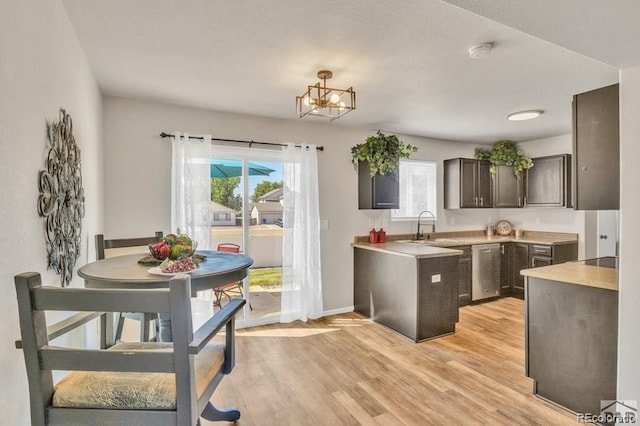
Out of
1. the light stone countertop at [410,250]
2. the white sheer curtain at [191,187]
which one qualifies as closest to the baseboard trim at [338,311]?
the light stone countertop at [410,250]

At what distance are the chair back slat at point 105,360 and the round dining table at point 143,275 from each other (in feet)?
1.62

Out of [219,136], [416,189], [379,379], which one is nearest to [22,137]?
[219,136]

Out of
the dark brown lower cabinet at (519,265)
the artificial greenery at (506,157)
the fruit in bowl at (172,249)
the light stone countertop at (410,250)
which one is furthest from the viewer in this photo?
the artificial greenery at (506,157)

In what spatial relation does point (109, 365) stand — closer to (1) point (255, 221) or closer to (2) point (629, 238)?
(2) point (629, 238)

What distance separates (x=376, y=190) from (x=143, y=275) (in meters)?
3.07

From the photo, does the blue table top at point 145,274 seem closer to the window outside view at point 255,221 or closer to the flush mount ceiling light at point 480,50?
the window outside view at point 255,221

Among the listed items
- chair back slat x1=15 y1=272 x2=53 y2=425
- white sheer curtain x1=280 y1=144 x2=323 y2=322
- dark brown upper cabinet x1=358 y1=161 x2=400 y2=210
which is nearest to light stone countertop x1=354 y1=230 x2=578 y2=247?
dark brown upper cabinet x1=358 y1=161 x2=400 y2=210

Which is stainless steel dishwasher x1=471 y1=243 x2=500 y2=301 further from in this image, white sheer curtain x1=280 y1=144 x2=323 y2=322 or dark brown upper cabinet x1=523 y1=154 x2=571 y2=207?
white sheer curtain x1=280 y1=144 x2=323 y2=322

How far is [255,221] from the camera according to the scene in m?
3.85

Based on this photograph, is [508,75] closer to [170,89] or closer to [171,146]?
[170,89]

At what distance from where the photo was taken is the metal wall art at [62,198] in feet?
4.83

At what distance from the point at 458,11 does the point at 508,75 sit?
3.76 feet

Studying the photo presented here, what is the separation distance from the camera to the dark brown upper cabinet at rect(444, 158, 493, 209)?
490 centimetres

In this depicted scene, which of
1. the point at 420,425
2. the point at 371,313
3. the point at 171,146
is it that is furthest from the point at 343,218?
the point at 420,425
